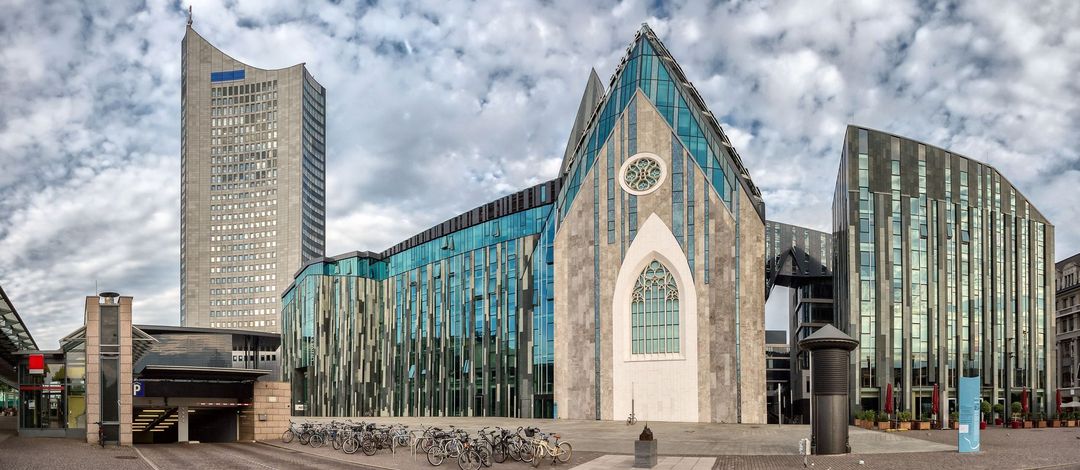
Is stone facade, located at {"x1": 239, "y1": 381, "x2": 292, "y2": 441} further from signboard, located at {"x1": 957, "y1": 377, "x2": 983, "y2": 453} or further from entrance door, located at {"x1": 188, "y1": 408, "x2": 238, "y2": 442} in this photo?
signboard, located at {"x1": 957, "y1": 377, "x2": 983, "y2": 453}

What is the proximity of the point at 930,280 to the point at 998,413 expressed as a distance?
989 centimetres

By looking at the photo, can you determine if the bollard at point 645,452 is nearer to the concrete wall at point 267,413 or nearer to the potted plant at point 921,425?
the concrete wall at point 267,413

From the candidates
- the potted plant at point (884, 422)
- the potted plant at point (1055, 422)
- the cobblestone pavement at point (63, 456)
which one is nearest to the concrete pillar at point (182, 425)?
the cobblestone pavement at point (63, 456)

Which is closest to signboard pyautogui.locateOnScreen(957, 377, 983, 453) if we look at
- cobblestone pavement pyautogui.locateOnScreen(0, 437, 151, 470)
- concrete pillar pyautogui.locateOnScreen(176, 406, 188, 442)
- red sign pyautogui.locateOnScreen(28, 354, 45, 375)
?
cobblestone pavement pyautogui.locateOnScreen(0, 437, 151, 470)

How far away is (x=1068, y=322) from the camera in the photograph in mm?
104375

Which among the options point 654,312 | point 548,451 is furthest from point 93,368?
point 654,312

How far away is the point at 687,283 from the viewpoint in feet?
199

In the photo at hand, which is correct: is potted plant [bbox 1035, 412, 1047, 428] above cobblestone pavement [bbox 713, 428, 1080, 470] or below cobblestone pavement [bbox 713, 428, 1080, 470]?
below

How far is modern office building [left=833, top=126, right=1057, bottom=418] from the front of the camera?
6000 cm

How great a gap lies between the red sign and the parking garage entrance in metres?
4.95

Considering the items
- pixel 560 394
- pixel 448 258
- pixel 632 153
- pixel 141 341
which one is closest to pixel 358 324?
pixel 448 258

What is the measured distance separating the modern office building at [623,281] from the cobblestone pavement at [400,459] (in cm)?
2670

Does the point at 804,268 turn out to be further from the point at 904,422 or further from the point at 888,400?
the point at 904,422

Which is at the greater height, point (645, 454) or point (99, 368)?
point (99, 368)
